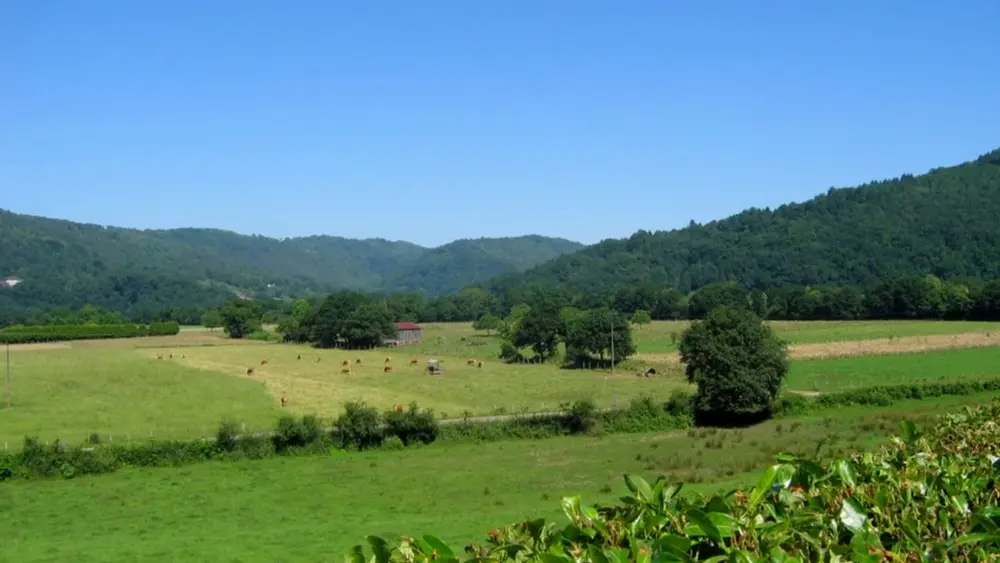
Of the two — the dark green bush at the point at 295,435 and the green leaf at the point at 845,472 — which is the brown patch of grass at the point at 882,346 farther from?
the green leaf at the point at 845,472

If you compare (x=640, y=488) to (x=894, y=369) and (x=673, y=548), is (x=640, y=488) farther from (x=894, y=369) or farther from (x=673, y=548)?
(x=894, y=369)

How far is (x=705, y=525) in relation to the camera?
3.72 metres

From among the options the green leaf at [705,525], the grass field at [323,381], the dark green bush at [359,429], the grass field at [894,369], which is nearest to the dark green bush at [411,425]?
the dark green bush at [359,429]

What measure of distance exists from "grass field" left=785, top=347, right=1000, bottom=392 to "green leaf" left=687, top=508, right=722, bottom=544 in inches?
2184

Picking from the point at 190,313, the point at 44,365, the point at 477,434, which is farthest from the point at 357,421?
the point at 190,313

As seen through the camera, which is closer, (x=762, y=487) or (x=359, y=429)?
(x=762, y=487)

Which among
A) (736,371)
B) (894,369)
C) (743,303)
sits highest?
(743,303)

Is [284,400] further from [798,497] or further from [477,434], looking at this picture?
[798,497]

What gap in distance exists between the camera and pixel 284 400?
57.7 meters

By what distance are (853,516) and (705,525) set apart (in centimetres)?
82

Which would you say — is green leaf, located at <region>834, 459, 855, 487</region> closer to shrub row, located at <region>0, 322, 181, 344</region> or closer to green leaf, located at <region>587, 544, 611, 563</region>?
green leaf, located at <region>587, 544, 611, 563</region>

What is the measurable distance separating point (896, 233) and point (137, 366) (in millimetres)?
168414

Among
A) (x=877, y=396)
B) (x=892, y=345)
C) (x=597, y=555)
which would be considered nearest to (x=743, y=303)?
(x=892, y=345)

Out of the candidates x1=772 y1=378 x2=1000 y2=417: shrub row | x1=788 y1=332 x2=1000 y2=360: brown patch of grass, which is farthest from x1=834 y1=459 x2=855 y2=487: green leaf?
x1=788 y1=332 x2=1000 y2=360: brown patch of grass
